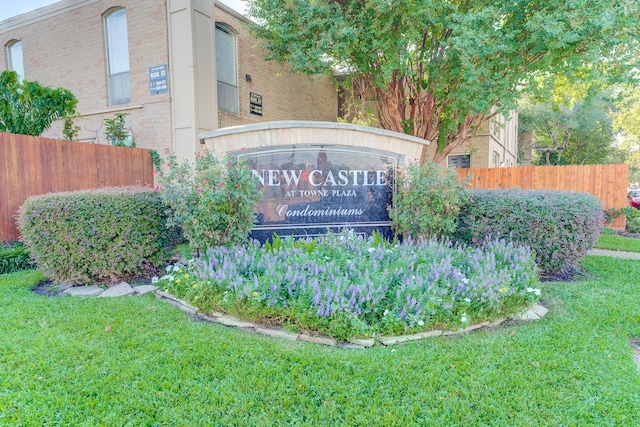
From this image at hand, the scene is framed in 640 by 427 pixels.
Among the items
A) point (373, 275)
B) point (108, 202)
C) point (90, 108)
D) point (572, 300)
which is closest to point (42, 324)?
point (108, 202)

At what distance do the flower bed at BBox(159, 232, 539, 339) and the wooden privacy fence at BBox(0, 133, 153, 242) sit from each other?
3.92 meters

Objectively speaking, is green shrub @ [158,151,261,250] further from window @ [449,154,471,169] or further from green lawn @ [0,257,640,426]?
window @ [449,154,471,169]

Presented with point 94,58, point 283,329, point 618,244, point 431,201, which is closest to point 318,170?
point 431,201

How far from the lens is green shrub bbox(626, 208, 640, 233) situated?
9.96 metres

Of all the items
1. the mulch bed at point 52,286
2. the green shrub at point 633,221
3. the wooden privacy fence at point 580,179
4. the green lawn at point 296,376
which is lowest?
the green lawn at point 296,376

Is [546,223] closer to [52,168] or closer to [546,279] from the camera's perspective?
[546,279]

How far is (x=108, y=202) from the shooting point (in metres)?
4.40

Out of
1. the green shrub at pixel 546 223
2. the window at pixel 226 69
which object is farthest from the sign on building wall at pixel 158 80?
the green shrub at pixel 546 223

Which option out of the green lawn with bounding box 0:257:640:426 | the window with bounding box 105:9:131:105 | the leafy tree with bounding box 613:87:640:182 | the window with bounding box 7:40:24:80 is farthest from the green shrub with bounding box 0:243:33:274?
the leafy tree with bounding box 613:87:640:182

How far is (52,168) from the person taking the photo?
6.74 m

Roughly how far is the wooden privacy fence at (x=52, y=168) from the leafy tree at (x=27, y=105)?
110 centimetres

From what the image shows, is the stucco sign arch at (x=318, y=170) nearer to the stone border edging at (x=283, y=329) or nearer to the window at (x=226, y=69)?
the stone border edging at (x=283, y=329)

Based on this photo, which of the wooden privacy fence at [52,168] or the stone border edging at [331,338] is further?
the wooden privacy fence at [52,168]

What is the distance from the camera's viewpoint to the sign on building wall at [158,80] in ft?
29.3
